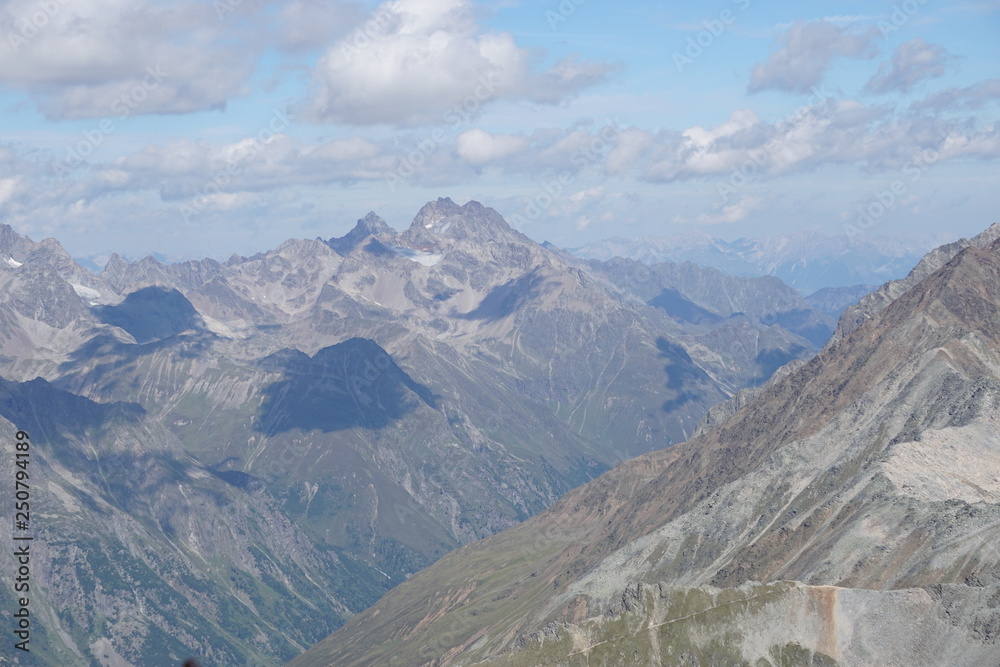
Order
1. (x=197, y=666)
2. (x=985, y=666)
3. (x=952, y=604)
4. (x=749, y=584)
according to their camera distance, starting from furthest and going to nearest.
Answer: (x=749, y=584)
(x=952, y=604)
(x=985, y=666)
(x=197, y=666)

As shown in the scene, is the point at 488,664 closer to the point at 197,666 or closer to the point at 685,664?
the point at 685,664

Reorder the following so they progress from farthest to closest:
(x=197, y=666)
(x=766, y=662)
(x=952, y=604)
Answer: (x=766, y=662), (x=952, y=604), (x=197, y=666)

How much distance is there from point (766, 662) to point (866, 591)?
80.4 feet

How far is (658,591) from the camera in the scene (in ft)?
649

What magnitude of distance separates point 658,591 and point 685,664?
17.4 meters

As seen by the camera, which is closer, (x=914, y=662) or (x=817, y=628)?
(x=914, y=662)

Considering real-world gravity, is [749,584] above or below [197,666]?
below

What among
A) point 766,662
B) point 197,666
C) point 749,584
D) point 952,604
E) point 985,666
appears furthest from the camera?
point 749,584

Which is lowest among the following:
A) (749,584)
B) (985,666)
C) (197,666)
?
(985,666)

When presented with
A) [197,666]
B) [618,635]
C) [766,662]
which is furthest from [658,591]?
[197,666]

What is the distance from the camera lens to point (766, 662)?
599ft

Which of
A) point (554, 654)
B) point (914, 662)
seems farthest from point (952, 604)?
point (554, 654)

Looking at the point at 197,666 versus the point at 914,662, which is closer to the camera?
the point at 197,666

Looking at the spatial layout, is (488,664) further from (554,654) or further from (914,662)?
(914,662)
